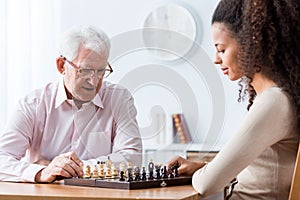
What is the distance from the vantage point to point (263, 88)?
67.5 inches

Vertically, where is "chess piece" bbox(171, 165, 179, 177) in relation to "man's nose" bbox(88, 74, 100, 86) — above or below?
below

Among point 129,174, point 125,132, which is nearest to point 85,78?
point 125,132

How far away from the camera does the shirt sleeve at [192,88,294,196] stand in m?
1.55

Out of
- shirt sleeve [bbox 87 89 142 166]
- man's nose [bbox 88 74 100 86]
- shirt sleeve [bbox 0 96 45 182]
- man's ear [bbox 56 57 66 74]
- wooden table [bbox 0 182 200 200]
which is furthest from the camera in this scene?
man's ear [bbox 56 57 66 74]

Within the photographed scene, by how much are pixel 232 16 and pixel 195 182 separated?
0.47m

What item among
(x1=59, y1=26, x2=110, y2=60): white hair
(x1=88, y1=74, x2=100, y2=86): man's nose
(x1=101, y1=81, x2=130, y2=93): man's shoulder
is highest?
(x1=59, y1=26, x2=110, y2=60): white hair

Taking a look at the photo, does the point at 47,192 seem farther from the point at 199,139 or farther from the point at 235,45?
the point at 199,139

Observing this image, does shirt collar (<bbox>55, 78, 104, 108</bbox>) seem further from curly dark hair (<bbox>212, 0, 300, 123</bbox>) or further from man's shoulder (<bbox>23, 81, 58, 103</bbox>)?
curly dark hair (<bbox>212, 0, 300, 123</bbox>)

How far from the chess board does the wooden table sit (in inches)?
1.0

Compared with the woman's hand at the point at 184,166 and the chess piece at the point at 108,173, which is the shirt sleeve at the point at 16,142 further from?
the woman's hand at the point at 184,166

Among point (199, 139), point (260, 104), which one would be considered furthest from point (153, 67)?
point (199, 139)

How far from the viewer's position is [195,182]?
161 cm

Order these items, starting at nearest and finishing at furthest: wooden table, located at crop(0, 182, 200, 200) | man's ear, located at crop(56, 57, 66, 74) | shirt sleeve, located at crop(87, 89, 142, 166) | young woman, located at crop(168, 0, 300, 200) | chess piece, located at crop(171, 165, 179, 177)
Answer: wooden table, located at crop(0, 182, 200, 200)
young woman, located at crop(168, 0, 300, 200)
chess piece, located at crop(171, 165, 179, 177)
shirt sleeve, located at crop(87, 89, 142, 166)
man's ear, located at crop(56, 57, 66, 74)

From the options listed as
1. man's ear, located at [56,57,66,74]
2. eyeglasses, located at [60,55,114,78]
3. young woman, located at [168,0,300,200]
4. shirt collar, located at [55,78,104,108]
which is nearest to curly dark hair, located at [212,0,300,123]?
young woman, located at [168,0,300,200]
